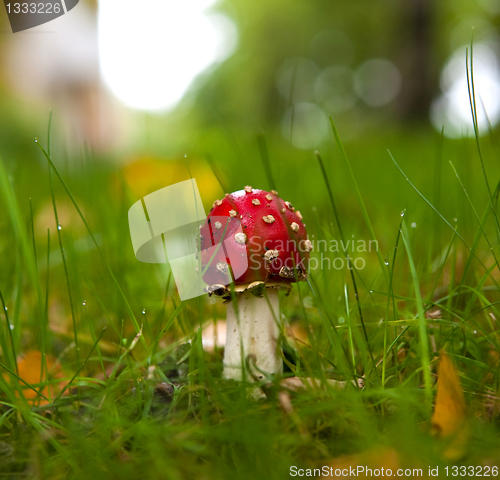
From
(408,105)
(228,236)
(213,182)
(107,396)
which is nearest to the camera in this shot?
(107,396)

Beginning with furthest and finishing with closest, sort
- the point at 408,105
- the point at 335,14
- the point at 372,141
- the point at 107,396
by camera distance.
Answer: the point at 335,14 → the point at 408,105 → the point at 372,141 → the point at 107,396

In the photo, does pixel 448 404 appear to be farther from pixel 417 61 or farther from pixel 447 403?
pixel 417 61

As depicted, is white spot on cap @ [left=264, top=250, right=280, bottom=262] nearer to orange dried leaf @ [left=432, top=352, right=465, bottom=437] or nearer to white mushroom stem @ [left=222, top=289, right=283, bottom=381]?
white mushroom stem @ [left=222, top=289, right=283, bottom=381]

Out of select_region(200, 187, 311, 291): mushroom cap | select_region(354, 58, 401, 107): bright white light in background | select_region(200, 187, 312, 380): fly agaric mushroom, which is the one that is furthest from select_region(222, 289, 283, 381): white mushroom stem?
select_region(354, 58, 401, 107): bright white light in background

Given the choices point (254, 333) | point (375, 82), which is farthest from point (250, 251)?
point (375, 82)

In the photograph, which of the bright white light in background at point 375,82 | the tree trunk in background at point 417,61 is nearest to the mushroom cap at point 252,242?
the tree trunk in background at point 417,61

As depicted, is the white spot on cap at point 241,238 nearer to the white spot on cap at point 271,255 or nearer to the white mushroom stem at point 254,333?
the white spot on cap at point 271,255

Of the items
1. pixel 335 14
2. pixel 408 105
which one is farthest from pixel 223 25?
pixel 408 105

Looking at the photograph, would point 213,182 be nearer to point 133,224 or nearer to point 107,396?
point 133,224
